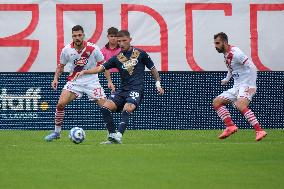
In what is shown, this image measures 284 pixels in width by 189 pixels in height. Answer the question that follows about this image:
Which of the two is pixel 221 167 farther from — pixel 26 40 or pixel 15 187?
pixel 26 40

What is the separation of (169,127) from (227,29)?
2.61 m

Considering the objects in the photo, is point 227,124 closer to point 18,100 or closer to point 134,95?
point 134,95

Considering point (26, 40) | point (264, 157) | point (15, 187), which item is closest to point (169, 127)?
point (26, 40)

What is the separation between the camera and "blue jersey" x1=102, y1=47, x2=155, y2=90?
1684 cm

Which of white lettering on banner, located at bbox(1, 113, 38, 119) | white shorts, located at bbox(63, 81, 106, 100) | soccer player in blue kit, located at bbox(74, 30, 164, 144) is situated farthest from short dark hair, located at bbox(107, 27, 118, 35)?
white lettering on banner, located at bbox(1, 113, 38, 119)

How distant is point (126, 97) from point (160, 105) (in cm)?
518

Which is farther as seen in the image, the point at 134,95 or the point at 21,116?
the point at 21,116

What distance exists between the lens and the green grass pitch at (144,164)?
10.4 metres

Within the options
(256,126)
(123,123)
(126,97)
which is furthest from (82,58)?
(256,126)

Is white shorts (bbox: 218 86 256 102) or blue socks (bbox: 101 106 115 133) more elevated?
white shorts (bbox: 218 86 256 102)

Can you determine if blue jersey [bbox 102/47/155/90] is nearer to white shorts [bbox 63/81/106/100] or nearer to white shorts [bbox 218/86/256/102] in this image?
white shorts [bbox 63/81/106/100]

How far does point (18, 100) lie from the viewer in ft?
70.3

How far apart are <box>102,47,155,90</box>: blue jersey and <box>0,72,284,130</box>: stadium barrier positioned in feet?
15.1

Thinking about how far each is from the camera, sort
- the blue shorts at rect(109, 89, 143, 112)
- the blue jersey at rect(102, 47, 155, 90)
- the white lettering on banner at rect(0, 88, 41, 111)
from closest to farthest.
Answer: the blue shorts at rect(109, 89, 143, 112) → the blue jersey at rect(102, 47, 155, 90) → the white lettering on banner at rect(0, 88, 41, 111)
